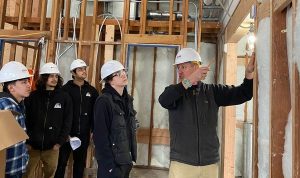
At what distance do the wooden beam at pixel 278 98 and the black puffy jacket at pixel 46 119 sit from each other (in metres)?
2.07

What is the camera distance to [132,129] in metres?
2.29

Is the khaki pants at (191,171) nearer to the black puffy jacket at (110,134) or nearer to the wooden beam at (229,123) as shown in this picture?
the black puffy jacket at (110,134)

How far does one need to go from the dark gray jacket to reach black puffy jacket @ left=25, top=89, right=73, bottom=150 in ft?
4.63

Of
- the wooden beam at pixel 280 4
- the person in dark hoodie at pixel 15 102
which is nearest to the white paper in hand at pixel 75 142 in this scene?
the person in dark hoodie at pixel 15 102

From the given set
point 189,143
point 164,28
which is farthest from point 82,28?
point 189,143

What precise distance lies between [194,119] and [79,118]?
175 centimetres

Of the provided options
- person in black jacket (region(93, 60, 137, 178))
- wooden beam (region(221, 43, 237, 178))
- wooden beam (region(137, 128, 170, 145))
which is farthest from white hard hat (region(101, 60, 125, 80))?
wooden beam (region(137, 128, 170, 145))

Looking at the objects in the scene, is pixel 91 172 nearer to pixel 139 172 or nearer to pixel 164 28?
pixel 139 172

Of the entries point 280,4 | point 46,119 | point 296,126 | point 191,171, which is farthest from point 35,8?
point 296,126

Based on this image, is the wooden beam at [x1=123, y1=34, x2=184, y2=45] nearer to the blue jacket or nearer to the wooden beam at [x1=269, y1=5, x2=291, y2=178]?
the blue jacket

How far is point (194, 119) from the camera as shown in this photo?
73.7 inches

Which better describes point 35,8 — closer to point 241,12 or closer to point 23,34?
point 23,34

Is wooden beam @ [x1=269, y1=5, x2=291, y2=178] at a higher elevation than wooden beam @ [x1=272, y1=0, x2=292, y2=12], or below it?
below

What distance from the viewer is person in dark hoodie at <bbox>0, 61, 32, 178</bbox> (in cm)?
185
